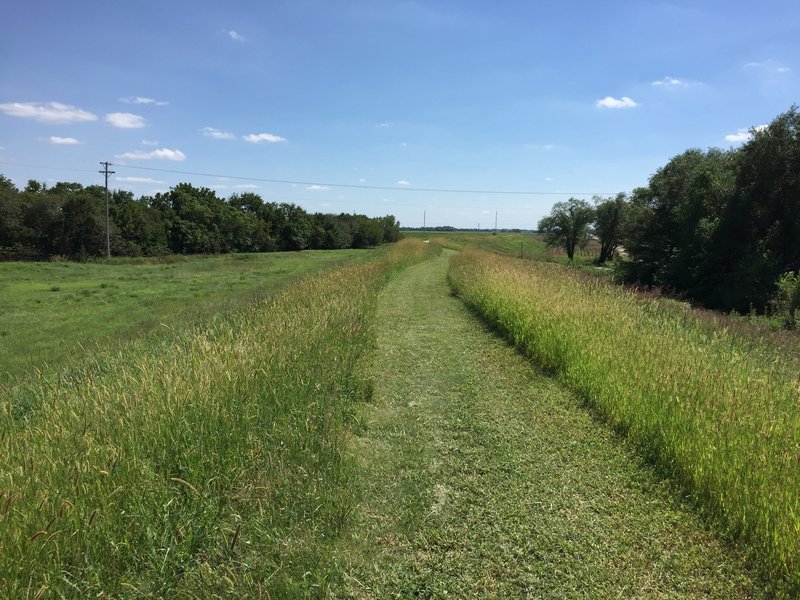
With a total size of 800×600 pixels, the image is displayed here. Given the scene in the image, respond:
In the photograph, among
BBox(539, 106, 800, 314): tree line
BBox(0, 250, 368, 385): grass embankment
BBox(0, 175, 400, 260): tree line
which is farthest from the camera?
BBox(0, 175, 400, 260): tree line

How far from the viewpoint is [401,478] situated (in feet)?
13.8

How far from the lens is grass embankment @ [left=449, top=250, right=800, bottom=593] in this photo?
3221 mm

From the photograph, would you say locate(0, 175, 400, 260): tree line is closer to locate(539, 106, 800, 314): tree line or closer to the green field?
the green field

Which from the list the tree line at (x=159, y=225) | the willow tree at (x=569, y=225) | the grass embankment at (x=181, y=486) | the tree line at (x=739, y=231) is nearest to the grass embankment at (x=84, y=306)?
the grass embankment at (x=181, y=486)

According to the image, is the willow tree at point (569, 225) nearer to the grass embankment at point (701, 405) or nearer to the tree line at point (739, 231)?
the tree line at point (739, 231)

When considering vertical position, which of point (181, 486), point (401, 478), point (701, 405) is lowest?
point (401, 478)

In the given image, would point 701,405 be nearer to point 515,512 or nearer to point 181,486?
point 515,512

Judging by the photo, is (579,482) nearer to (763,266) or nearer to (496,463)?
(496,463)

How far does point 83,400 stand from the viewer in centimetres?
417

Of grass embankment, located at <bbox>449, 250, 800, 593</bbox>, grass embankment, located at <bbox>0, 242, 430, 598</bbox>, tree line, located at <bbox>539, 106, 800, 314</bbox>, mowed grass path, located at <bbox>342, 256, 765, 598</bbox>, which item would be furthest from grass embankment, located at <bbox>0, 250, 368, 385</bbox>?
tree line, located at <bbox>539, 106, 800, 314</bbox>

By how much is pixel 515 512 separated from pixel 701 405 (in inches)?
101

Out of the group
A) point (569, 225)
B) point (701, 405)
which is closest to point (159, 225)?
point (569, 225)

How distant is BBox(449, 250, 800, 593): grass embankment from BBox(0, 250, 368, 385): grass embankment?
9237 mm

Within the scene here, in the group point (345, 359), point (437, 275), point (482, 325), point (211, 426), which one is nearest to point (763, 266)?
point (437, 275)
